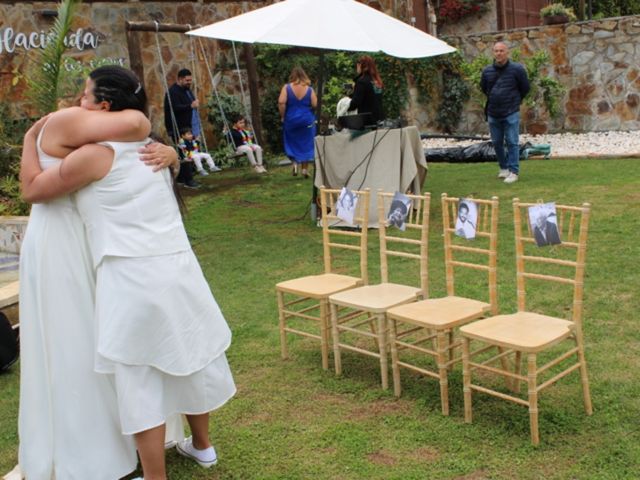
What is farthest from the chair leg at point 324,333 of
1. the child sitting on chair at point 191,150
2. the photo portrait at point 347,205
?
the child sitting on chair at point 191,150

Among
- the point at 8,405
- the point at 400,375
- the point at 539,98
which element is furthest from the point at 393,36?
the point at 539,98

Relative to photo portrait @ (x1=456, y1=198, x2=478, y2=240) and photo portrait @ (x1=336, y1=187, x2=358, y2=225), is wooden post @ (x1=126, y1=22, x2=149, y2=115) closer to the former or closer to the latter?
photo portrait @ (x1=336, y1=187, x2=358, y2=225)

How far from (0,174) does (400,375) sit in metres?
6.31

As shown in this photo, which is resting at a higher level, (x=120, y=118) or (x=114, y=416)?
(x=120, y=118)

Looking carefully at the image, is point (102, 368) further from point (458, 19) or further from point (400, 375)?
point (458, 19)

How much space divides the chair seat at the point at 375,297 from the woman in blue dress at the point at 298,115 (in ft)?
21.8

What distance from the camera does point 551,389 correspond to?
363 centimetres

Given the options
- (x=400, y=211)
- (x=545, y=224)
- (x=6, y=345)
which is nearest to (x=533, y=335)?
(x=545, y=224)

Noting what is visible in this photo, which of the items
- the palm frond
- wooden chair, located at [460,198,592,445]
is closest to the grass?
wooden chair, located at [460,198,592,445]

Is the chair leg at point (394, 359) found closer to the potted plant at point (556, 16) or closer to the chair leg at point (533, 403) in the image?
the chair leg at point (533, 403)

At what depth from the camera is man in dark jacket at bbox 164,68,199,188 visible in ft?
34.3

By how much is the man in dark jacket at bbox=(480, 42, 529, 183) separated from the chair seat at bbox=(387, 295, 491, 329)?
18.8 feet

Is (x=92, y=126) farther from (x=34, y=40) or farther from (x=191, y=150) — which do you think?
(x=34, y=40)

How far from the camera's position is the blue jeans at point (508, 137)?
9094mm
